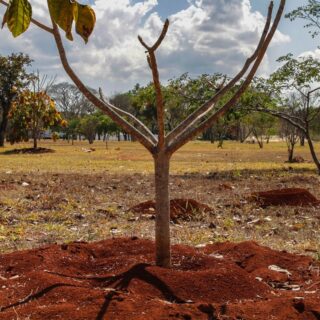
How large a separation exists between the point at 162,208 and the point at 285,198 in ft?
21.1

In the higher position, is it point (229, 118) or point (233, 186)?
point (229, 118)

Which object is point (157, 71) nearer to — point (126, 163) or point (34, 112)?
point (126, 163)

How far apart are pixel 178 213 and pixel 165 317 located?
5.80 metres

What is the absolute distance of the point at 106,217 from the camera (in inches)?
360

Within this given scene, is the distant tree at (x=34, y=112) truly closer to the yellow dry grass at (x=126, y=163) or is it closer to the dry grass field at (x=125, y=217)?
the yellow dry grass at (x=126, y=163)

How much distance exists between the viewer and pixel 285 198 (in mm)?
10383

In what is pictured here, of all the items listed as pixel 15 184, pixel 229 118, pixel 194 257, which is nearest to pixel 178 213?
pixel 194 257

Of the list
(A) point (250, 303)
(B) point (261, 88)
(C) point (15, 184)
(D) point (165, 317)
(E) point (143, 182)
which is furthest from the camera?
(B) point (261, 88)

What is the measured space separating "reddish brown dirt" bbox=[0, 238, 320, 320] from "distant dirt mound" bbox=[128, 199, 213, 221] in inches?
130

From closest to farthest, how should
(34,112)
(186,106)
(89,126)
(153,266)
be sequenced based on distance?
(153,266), (186,106), (34,112), (89,126)

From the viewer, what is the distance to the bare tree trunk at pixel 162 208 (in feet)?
14.3

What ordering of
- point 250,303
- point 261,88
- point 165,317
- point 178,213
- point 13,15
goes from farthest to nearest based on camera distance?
point 261,88 → point 178,213 → point 250,303 → point 165,317 → point 13,15

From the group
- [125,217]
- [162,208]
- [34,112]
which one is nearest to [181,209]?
[125,217]

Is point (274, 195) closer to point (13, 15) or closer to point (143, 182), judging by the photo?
point (143, 182)
